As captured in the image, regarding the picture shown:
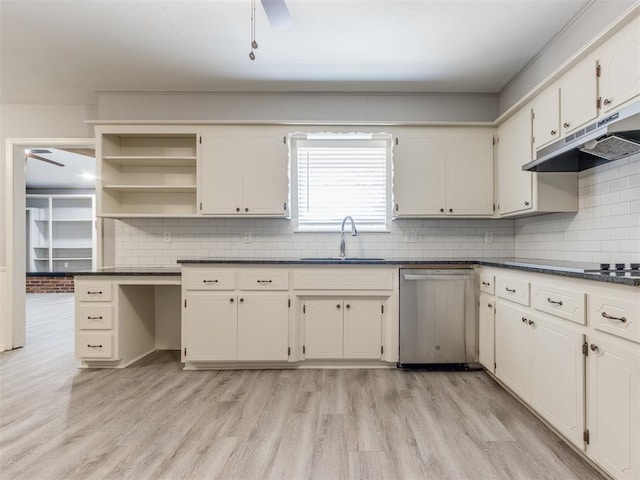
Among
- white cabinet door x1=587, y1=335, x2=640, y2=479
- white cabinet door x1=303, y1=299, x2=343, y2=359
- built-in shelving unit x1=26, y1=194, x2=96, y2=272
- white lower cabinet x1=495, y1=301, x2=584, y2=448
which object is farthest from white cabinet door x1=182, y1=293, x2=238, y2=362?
built-in shelving unit x1=26, y1=194, x2=96, y2=272

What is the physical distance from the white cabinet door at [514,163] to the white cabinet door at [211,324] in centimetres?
252

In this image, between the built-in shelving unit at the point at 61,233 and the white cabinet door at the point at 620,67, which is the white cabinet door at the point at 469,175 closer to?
the white cabinet door at the point at 620,67

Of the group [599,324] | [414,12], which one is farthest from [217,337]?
[414,12]

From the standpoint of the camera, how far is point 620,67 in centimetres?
182

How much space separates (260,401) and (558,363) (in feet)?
5.99

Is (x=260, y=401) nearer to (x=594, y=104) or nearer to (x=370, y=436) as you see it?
(x=370, y=436)

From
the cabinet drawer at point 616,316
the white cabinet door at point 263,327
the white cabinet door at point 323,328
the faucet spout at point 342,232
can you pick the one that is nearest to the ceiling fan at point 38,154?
the white cabinet door at point 263,327

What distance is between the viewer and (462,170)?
10.9 feet

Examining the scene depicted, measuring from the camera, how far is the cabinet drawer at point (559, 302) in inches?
67.2

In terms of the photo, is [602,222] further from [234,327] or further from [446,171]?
[234,327]

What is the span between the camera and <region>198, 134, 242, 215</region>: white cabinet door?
130 inches

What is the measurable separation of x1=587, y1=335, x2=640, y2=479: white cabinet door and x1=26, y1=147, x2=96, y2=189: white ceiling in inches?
273

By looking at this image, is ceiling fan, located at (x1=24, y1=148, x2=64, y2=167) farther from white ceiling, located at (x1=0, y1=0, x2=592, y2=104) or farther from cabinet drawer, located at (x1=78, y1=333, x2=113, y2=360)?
cabinet drawer, located at (x1=78, y1=333, x2=113, y2=360)

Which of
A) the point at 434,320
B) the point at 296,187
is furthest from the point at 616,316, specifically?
the point at 296,187
